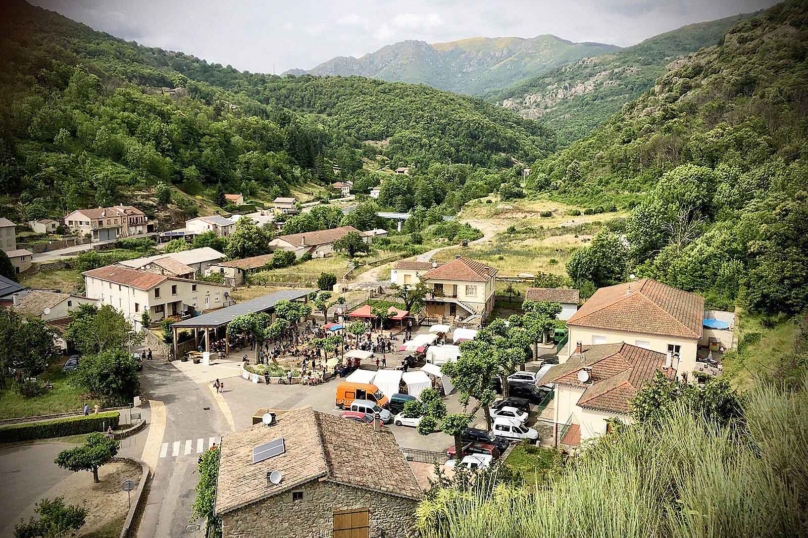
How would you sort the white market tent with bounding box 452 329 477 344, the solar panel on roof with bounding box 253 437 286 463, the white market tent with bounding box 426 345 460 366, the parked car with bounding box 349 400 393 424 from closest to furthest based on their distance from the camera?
the solar panel on roof with bounding box 253 437 286 463 → the parked car with bounding box 349 400 393 424 → the white market tent with bounding box 426 345 460 366 → the white market tent with bounding box 452 329 477 344

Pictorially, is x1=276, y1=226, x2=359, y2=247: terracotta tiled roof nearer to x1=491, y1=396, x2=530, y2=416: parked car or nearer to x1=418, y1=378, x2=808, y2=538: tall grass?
x1=491, y1=396, x2=530, y2=416: parked car

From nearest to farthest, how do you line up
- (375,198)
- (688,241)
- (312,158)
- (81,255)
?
(688,241) → (81,255) → (375,198) → (312,158)

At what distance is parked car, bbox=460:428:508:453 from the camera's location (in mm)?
18375

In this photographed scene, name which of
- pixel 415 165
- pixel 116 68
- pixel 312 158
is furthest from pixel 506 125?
pixel 116 68

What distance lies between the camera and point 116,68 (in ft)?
398

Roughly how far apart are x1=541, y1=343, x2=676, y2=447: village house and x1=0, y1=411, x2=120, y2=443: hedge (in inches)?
663

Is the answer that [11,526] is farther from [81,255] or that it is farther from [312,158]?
[312,158]

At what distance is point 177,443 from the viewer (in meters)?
20.0

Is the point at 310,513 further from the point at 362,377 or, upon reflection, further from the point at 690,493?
the point at 362,377

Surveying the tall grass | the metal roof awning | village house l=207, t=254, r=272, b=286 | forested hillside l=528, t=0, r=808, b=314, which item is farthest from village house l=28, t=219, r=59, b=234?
the tall grass

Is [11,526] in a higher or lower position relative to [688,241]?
lower

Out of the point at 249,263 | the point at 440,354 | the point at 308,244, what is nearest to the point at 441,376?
the point at 440,354

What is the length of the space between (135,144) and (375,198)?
1539 inches

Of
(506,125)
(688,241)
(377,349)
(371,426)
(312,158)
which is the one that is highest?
(506,125)
